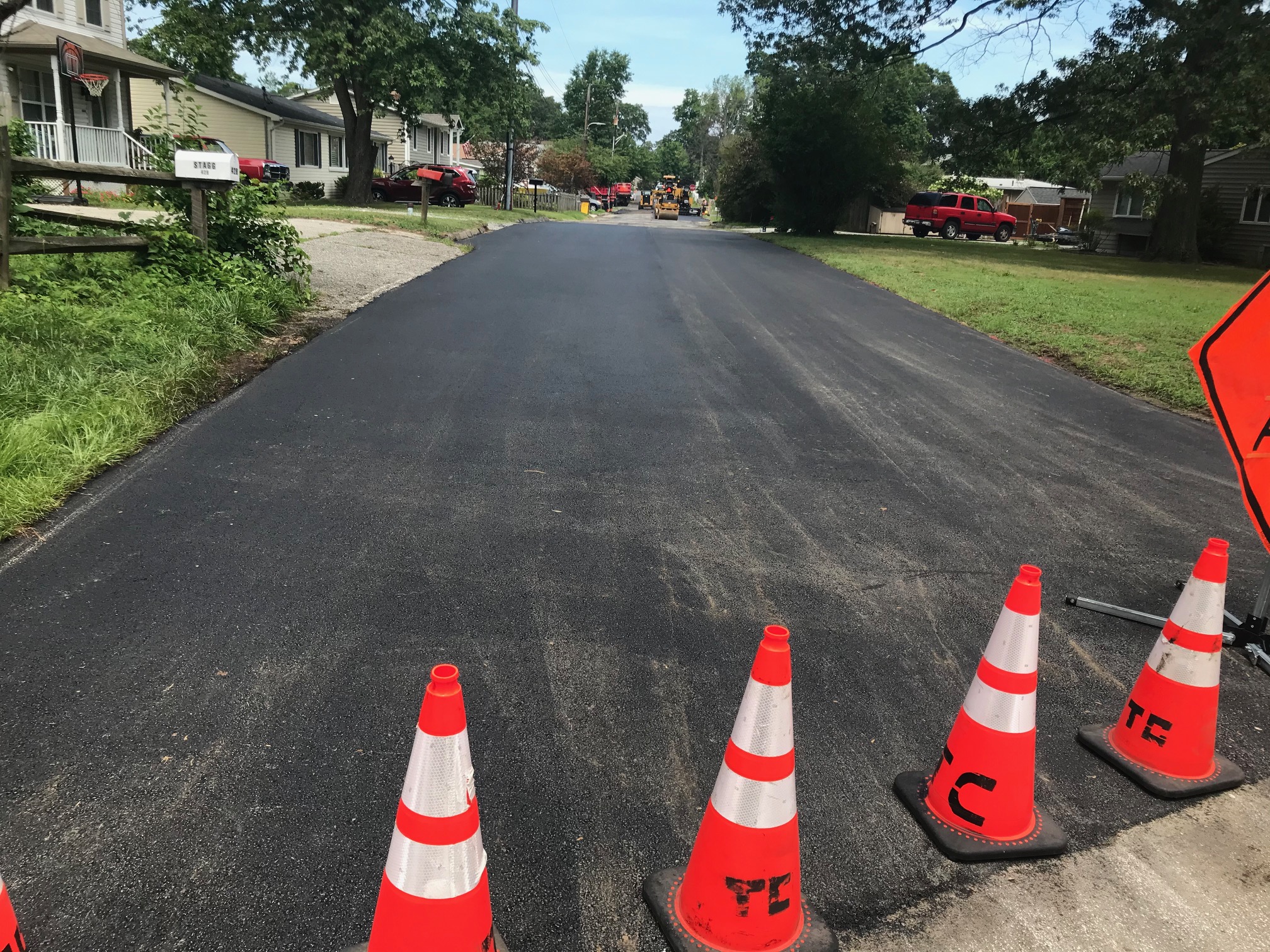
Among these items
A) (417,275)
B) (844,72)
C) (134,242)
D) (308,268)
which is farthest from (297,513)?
(844,72)

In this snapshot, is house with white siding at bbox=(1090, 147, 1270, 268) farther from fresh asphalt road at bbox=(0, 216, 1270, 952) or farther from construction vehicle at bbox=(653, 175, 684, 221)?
construction vehicle at bbox=(653, 175, 684, 221)

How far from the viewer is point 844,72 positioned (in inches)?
1184

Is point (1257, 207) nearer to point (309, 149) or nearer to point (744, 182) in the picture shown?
Result: point (744, 182)

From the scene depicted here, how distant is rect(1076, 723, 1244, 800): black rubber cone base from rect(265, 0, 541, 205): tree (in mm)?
31678

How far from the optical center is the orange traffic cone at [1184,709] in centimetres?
319

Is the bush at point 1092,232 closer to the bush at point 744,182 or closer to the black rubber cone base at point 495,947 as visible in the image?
the bush at point 744,182

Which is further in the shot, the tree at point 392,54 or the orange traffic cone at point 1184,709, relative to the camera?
the tree at point 392,54

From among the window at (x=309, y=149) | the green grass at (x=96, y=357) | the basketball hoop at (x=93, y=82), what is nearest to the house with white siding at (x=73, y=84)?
the basketball hoop at (x=93, y=82)

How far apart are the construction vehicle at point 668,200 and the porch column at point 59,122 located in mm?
41434

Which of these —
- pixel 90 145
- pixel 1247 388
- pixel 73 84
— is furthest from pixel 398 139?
pixel 1247 388

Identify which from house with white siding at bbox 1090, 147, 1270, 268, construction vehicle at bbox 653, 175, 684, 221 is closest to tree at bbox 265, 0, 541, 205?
house with white siding at bbox 1090, 147, 1270, 268

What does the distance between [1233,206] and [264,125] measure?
36.9 m

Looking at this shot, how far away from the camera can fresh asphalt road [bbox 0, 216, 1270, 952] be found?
2.59 meters

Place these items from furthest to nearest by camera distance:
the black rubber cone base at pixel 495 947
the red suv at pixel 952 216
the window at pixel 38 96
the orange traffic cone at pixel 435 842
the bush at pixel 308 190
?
the red suv at pixel 952 216, the bush at pixel 308 190, the window at pixel 38 96, the black rubber cone base at pixel 495 947, the orange traffic cone at pixel 435 842
